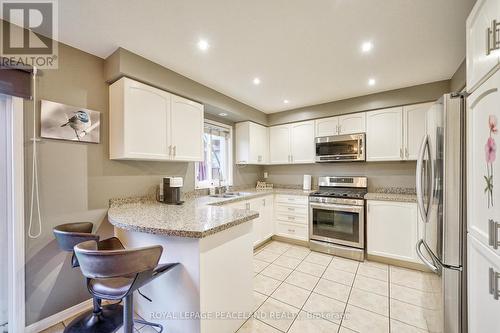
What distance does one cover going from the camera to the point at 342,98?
328 cm

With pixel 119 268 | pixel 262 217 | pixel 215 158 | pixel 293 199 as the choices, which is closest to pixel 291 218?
pixel 293 199

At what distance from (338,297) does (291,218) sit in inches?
59.9

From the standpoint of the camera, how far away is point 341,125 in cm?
335

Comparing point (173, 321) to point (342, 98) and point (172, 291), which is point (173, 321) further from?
point (342, 98)

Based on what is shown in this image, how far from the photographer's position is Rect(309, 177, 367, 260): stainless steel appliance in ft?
9.43

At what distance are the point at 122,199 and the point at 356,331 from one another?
250cm

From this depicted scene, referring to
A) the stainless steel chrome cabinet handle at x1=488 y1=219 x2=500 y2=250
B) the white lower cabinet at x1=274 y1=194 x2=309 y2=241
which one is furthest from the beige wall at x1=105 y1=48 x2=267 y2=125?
the stainless steel chrome cabinet handle at x1=488 y1=219 x2=500 y2=250

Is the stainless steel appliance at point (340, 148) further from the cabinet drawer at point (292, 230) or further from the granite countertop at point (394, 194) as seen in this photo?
the cabinet drawer at point (292, 230)

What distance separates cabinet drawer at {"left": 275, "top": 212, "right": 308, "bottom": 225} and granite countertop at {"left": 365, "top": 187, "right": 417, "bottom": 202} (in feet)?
3.34

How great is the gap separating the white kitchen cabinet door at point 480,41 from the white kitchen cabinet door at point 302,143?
2471 millimetres

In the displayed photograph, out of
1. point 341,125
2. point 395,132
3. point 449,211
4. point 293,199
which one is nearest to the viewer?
point 449,211

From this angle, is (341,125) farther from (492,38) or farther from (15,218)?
(15,218)

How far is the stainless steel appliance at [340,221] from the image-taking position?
2873 mm

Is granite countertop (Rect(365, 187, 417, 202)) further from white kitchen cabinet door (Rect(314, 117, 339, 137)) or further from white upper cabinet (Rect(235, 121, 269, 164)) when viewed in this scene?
white upper cabinet (Rect(235, 121, 269, 164))
